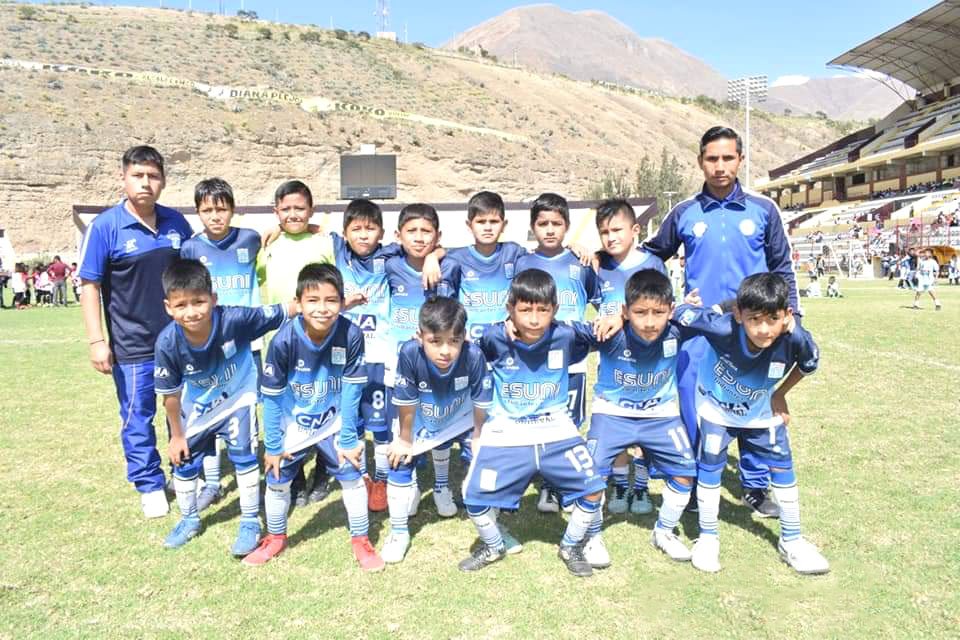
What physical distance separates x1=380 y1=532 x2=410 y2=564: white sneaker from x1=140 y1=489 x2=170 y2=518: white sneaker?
1.65 meters

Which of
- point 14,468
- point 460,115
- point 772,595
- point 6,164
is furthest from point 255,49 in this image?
point 772,595

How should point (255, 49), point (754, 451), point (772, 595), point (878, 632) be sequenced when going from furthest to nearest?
point (255, 49), point (754, 451), point (772, 595), point (878, 632)

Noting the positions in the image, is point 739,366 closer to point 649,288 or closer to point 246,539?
point 649,288

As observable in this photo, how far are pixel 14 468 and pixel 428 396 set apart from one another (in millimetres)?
3876

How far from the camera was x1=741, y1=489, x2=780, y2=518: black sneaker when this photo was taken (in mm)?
4066

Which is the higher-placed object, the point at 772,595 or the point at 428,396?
the point at 428,396

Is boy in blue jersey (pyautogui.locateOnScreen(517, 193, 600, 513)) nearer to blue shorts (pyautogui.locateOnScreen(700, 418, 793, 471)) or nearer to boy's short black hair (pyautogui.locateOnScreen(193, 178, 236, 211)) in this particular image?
blue shorts (pyautogui.locateOnScreen(700, 418, 793, 471))

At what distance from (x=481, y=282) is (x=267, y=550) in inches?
86.0

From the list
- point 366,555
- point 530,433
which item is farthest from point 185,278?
point 530,433

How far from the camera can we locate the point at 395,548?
3570mm

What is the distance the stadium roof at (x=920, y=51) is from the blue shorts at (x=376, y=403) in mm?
50523

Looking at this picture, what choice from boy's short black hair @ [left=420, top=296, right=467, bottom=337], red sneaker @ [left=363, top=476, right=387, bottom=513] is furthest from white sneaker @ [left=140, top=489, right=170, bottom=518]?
boy's short black hair @ [left=420, top=296, right=467, bottom=337]

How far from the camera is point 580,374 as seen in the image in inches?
167

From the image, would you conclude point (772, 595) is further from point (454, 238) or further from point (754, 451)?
point (454, 238)
